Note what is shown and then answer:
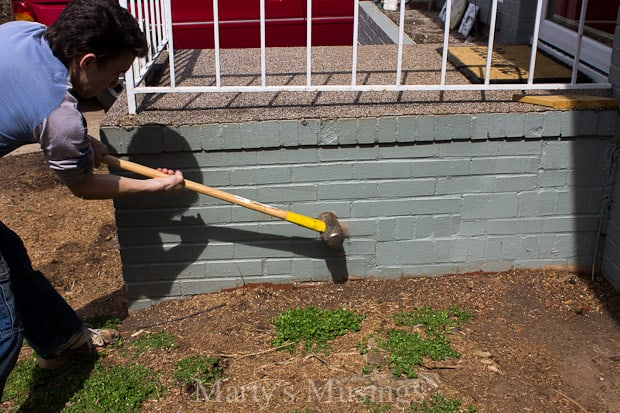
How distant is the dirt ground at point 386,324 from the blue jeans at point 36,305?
0.30 m

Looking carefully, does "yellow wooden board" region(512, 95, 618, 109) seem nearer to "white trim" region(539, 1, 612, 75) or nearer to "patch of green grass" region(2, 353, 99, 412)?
"white trim" region(539, 1, 612, 75)

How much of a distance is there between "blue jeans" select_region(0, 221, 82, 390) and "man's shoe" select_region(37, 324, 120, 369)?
3 cm

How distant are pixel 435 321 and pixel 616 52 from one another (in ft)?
5.64

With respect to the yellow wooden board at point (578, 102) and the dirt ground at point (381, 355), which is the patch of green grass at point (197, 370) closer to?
the dirt ground at point (381, 355)

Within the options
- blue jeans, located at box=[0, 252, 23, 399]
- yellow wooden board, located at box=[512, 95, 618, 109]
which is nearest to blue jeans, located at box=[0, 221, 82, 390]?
blue jeans, located at box=[0, 252, 23, 399]

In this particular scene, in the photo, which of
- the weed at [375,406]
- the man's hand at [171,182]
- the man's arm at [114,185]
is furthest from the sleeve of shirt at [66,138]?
the weed at [375,406]

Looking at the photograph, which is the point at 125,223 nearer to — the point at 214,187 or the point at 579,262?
the point at 214,187

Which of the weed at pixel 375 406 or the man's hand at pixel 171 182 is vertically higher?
the man's hand at pixel 171 182

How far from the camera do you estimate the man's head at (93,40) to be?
2365mm

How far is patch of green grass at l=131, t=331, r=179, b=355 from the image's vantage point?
10.9 feet

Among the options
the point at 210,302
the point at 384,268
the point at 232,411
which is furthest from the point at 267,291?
the point at 232,411

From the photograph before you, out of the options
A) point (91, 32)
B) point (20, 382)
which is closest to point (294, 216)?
point (91, 32)

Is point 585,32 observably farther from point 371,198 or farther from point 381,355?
point 381,355

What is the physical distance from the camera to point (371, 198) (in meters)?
3.51
